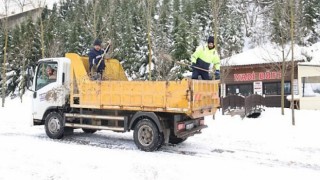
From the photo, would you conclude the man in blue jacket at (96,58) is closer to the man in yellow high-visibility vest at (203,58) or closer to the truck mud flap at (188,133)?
the man in yellow high-visibility vest at (203,58)

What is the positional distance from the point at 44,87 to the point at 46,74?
40 centimetres

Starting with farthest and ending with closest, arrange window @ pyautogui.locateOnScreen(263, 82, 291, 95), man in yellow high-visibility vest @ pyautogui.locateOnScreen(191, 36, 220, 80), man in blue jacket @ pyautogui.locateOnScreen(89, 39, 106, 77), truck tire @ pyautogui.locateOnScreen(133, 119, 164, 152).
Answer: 1. window @ pyautogui.locateOnScreen(263, 82, 291, 95)
2. man in blue jacket @ pyautogui.locateOnScreen(89, 39, 106, 77)
3. man in yellow high-visibility vest @ pyautogui.locateOnScreen(191, 36, 220, 80)
4. truck tire @ pyautogui.locateOnScreen(133, 119, 164, 152)

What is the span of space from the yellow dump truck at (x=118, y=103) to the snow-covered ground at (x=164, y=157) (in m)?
0.48

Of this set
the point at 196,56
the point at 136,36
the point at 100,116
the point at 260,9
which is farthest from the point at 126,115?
the point at 260,9

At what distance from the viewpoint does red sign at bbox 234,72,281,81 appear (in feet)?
100

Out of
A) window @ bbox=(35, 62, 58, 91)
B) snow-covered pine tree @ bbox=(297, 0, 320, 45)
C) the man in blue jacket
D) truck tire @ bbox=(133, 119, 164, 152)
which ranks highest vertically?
snow-covered pine tree @ bbox=(297, 0, 320, 45)

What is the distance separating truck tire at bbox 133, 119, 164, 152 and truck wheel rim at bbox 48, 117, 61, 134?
9.26ft

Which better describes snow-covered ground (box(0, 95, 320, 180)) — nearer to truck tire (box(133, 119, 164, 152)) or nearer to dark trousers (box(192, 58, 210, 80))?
truck tire (box(133, 119, 164, 152))

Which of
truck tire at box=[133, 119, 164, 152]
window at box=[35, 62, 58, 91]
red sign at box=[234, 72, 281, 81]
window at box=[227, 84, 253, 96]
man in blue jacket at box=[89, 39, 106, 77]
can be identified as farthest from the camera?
window at box=[227, 84, 253, 96]

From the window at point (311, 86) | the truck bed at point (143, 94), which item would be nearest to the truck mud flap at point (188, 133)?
the truck bed at point (143, 94)

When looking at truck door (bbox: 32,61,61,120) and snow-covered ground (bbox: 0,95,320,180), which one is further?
truck door (bbox: 32,61,61,120)

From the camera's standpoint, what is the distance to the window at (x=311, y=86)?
971 inches

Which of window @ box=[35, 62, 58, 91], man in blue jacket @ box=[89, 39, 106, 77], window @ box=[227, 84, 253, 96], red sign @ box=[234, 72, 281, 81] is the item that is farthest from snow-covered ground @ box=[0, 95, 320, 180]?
window @ box=[227, 84, 253, 96]

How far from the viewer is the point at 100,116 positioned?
9820mm
